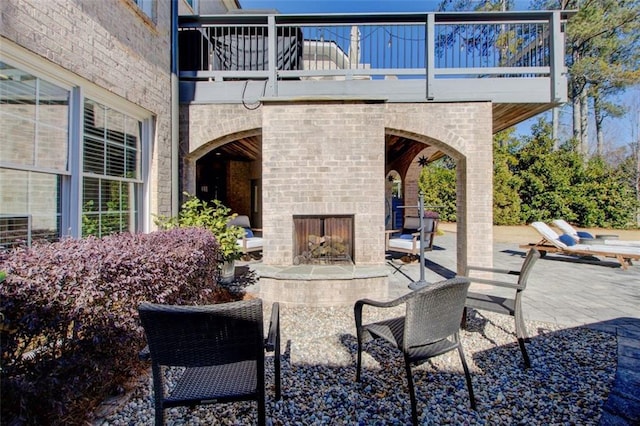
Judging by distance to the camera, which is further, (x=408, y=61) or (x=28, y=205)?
(x=408, y=61)

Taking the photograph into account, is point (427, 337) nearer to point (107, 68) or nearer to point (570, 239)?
point (107, 68)


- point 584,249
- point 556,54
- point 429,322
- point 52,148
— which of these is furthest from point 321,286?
point 584,249

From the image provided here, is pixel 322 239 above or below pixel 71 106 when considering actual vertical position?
below

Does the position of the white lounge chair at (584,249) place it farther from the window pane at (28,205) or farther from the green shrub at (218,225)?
the window pane at (28,205)

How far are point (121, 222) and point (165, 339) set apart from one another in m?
3.66

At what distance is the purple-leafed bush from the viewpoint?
1661mm

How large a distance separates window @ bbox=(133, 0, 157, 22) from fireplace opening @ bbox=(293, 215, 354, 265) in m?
3.89

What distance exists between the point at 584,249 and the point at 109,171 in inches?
383

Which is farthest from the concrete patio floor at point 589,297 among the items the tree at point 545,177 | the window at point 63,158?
the tree at point 545,177

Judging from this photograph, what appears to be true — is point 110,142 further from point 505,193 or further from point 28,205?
point 505,193

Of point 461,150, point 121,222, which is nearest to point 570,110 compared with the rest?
point 461,150

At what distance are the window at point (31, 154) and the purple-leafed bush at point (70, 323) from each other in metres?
1.18

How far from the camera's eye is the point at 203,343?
5.23 ft

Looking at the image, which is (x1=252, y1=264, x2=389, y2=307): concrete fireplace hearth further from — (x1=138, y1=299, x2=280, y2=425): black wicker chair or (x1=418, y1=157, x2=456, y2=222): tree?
(x1=418, y1=157, x2=456, y2=222): tree
